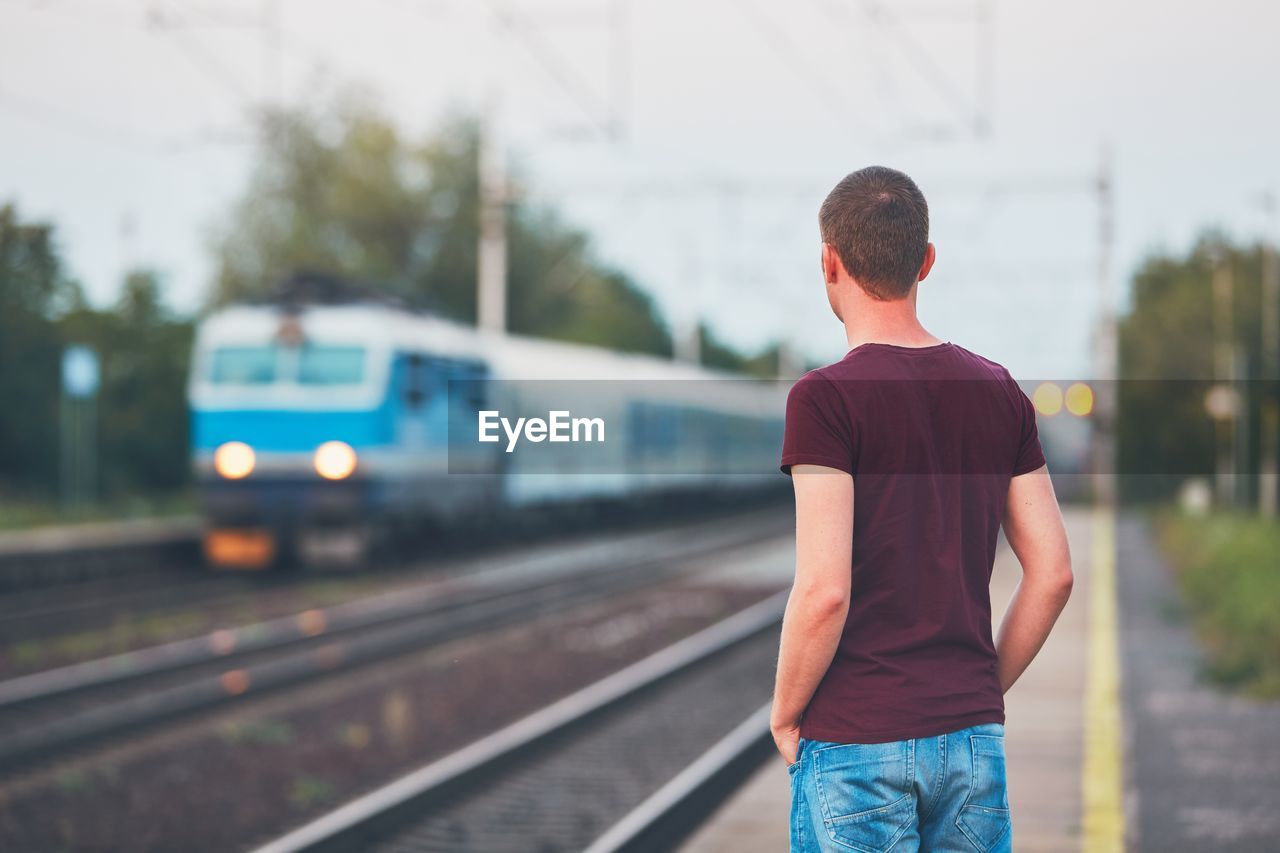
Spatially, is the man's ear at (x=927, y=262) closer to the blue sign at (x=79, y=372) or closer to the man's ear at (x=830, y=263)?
the man's ear at (x=830, y=263)

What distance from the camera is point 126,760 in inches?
319

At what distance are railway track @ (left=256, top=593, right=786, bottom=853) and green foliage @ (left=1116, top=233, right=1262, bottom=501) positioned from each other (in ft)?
48.8

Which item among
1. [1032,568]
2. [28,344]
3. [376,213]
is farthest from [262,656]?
[376,213]

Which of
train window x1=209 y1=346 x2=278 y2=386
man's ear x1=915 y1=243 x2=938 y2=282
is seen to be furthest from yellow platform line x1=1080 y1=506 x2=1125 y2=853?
train window x1=209 y1=346 x2=278 y2=386

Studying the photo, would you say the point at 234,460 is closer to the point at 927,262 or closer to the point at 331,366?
the point at 331,366

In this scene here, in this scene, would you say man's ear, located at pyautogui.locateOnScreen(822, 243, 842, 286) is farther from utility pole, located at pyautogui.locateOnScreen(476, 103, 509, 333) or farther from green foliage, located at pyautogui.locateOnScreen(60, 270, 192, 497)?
utility pole, located at pyautogui.locateOnScreen(476, 103, 509, 333)

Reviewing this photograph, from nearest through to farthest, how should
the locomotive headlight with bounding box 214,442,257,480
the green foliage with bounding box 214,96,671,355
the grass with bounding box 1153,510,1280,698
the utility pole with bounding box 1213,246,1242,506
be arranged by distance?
the grass with bounding box 1153,510,1280,698
the locomotive headlight with bounding box 214,442,257,480
the utility pole with bounding box 1213,246,1242,506
the green foliage with bounding box 214,96,671,355

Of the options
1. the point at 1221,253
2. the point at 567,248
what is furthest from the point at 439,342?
the point at 567,248

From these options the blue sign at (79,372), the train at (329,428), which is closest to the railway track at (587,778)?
the train at (329,428)

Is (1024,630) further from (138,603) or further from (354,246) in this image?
(354,246)

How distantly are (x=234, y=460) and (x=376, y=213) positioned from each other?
2794 centimetres

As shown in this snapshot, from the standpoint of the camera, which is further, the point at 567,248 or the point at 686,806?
the point at 567,248

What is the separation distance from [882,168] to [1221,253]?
3082cm

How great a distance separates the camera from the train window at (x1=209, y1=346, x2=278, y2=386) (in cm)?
1897
